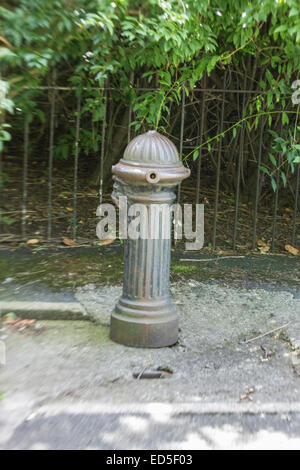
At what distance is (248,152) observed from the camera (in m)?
7.77

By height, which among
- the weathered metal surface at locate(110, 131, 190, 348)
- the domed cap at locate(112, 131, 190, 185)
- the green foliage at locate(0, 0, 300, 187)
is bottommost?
the weathered metal surface at locate(110, 131, 190, 348)

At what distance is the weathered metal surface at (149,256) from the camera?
405 cm

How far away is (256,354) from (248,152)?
13.2 ft

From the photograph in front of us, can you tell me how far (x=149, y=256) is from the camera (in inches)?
163

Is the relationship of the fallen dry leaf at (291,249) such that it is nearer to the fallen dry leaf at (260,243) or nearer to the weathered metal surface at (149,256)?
the fallen dry leaf at (260,243)

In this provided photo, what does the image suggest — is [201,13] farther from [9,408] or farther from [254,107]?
[9,408]

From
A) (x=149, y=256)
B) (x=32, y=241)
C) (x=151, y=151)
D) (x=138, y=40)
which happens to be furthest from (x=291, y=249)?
(x=151, y=151)

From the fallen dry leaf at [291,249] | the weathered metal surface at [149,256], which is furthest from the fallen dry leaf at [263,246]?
the weathered metal surface at [149,256]

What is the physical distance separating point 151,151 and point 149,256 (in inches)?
Result: 25.6

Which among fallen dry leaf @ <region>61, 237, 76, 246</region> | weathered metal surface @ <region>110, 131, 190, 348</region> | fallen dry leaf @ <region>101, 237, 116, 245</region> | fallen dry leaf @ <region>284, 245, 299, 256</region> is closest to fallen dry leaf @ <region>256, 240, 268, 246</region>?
fallen dry leaf @ <region>284, 245, 299, 256</region>

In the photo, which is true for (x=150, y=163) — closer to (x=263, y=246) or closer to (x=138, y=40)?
(x=138, y=40)

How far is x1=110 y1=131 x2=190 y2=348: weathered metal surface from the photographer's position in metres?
4.05

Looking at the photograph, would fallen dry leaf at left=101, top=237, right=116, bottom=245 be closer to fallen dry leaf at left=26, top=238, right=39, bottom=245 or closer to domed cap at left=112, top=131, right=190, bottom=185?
fallen dry leaf at left=26, top=238, right=39, bottom=245

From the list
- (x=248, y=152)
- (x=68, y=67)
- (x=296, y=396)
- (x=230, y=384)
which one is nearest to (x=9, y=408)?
(x=230, y=384)
